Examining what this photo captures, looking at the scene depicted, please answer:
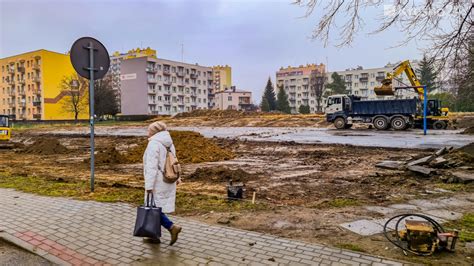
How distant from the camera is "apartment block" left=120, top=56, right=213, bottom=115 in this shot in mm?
86250

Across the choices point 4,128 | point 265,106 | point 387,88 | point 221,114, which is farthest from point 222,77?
point 4,128

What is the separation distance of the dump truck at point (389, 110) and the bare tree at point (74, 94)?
54023 millimetres

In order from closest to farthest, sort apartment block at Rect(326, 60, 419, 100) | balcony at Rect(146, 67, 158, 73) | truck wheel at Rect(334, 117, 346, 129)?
truck wheel at Rect(334, 117, 346, 129), balcony at Rect(146, 67, 158, 73), apartment block at Rect(326, 60, 419, 100)

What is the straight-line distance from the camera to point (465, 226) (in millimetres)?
5246

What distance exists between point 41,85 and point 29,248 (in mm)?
82272

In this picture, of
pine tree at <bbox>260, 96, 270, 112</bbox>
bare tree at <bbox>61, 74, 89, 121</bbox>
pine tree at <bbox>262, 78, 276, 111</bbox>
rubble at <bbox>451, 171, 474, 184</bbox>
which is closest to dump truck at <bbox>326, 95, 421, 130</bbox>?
rubble at <bbox>451, 171, 474, 184</bbox>

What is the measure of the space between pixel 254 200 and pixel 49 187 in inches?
186

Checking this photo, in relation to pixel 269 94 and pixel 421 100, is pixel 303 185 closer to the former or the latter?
pixel 421 100

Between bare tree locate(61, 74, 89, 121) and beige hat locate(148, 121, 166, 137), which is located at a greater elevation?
bare tree locate(61, 74, 89, 121)

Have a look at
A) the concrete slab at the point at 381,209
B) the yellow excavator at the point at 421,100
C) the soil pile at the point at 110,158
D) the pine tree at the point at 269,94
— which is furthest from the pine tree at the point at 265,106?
the concrete slab at the point at 381,209

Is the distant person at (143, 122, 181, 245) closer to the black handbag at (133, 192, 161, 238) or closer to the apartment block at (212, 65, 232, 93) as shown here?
the black handbag at (133, 192, 161, 238)

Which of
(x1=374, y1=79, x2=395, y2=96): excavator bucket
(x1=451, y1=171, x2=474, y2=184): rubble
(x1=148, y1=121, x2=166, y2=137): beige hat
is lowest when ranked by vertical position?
(x1=451, y1=171, x2=474, y2=184): rubble

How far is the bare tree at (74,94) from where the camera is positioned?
70.6m

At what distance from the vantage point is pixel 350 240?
15.2ft
